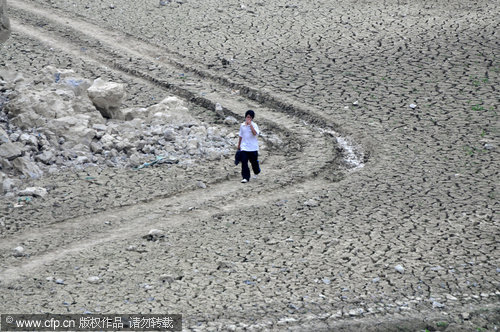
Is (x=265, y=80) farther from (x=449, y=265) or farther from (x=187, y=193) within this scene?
(x=449, y=265)

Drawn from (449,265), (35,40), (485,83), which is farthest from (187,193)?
(35,40)

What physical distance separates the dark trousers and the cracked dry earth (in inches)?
7.5

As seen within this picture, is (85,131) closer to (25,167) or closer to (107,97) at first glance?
(107,97)

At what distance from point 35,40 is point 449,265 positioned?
1062 cm

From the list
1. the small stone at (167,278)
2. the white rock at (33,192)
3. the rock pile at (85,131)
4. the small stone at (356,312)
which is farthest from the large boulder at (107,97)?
the small stone at (356,312)

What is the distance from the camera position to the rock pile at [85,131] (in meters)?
9.66

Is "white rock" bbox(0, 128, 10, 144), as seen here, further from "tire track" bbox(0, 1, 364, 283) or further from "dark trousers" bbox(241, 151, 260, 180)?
"dark trousers" bbox(241, 151, 260, 180)

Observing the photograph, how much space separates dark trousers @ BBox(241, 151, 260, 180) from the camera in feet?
30.9

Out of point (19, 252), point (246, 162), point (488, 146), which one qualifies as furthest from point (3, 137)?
point (488, 146)

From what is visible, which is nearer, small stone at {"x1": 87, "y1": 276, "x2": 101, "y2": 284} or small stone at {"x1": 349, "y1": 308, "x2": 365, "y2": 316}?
small stone at {"x1": 349, "y1": 308, "x2": 365, "y2": 316}

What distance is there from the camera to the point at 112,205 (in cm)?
882

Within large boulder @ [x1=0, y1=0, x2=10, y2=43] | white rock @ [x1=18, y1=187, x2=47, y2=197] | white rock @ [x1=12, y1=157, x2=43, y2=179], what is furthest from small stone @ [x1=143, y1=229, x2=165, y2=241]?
large boulder @ [x1=0, y1=0, x2=10, y2=43]

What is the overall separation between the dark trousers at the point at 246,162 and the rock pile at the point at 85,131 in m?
0.86

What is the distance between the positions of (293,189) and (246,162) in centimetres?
73
